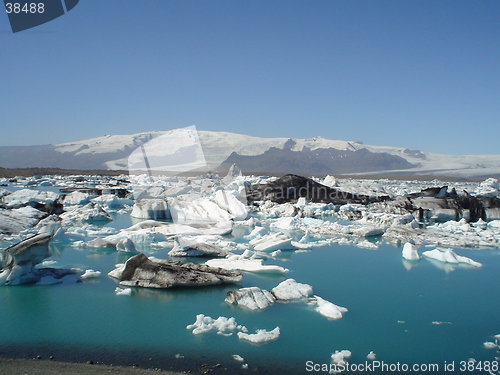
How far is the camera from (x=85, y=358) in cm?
264

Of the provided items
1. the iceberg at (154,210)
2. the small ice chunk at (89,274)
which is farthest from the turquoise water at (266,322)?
the iceberg at (154,210)

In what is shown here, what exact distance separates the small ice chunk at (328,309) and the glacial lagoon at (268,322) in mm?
81

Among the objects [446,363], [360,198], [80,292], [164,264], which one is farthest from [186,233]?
[360,198]

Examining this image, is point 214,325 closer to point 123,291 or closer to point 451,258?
point 123,291

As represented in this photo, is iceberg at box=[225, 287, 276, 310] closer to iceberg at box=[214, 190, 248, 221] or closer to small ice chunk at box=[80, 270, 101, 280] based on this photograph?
small ice chunk at box=[80, 270, 101, 280]

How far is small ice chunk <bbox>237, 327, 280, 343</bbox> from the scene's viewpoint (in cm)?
292

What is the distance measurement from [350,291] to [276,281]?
90 cm

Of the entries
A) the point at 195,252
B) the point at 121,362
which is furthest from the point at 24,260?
the point at 121,362

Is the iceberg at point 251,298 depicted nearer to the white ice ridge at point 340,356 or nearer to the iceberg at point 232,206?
the white ice ridge at point 340,356

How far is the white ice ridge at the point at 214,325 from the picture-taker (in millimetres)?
3080

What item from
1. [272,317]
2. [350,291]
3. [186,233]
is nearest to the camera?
[272,317]

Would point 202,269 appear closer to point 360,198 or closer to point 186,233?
point 186,233

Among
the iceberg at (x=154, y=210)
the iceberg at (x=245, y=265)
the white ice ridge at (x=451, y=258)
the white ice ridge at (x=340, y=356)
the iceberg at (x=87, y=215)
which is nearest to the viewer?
the white ice ridge at (x=340, y=356)

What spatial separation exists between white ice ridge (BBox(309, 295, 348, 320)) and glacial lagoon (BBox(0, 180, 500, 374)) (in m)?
0.08
